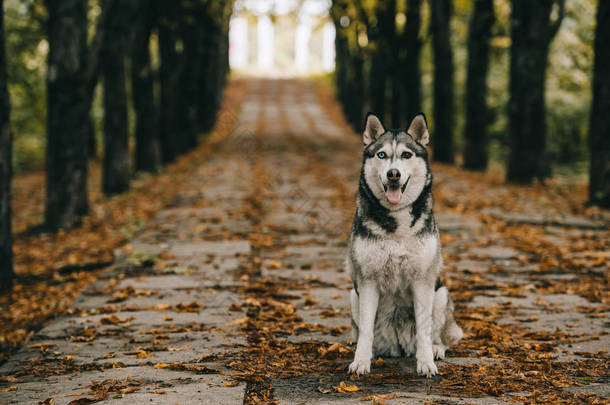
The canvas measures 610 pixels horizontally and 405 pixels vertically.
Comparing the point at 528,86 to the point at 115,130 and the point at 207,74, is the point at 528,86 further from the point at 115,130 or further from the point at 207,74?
the point at 207,74

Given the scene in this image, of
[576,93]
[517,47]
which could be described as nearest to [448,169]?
[517,47]

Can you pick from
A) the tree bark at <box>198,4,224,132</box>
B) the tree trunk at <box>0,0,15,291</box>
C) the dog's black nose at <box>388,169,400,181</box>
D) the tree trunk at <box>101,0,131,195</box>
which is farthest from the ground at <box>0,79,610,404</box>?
the tree bark at <box>198,4,224,132</box>

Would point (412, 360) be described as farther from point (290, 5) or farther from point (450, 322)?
point (290, 5)

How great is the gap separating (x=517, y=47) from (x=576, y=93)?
1038 centimetres

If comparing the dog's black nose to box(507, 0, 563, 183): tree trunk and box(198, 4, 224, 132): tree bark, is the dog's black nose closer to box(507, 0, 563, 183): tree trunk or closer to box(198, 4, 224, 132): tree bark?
box(507, 0, 563, 183): tree trunk

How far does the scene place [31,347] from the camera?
5391 millimetres

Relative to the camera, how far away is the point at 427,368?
4.53 m

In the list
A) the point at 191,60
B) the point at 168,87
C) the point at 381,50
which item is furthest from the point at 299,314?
the point at 381,50

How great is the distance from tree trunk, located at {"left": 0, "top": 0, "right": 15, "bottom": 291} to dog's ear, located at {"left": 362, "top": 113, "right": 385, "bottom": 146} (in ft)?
17.9

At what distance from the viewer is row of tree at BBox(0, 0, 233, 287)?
36.6 ft

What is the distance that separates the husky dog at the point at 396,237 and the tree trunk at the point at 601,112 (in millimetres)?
8540

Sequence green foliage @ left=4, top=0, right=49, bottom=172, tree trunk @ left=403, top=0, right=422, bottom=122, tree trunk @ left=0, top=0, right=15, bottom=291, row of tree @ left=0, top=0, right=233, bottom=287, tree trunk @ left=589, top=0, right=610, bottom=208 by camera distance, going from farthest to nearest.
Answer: tree trunk @ left=403, top=0, right=422, bottom=122, green foliage @ left=4, top=0, right=49, bottom=172, tree trunk @ left=589, top=0, right=610, bottom=208, row of tree @ left=0, top=0, right=233, bottom=287, tree trunk @ left=0, top=0, right=15, bottom=291

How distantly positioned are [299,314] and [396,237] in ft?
6.83

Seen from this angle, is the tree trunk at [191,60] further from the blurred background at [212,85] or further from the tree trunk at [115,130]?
the tree trunk at [115,130]
